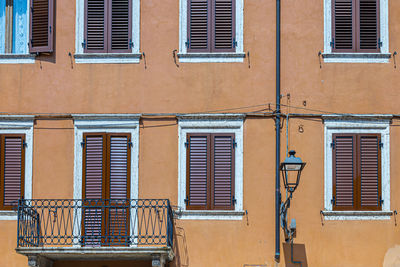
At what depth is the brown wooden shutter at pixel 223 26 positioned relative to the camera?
17578mm

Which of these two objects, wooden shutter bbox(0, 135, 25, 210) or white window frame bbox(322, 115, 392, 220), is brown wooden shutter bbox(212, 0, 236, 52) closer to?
white window frame bbox(322, 115, 392, 220)

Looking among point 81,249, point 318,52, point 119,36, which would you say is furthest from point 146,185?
point 318,52

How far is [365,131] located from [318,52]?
1834 mm

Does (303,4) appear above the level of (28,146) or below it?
above

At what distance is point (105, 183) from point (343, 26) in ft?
18.7

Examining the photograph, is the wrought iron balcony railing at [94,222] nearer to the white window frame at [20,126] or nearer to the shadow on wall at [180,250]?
the shadow on wall at [180,250]

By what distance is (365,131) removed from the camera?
56.9 ft

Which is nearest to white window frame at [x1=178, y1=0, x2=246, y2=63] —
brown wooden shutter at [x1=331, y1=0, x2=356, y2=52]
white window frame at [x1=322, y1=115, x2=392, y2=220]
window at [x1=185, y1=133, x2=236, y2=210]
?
window at [x1=185, y1=133, x2=236, y2=210]

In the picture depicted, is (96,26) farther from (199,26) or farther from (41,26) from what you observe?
(199,26)

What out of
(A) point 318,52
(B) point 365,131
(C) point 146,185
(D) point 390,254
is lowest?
(D) point 390,254

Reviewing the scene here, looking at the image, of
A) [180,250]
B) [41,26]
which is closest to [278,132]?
[180,250]

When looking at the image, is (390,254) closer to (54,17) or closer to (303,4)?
(303,4)

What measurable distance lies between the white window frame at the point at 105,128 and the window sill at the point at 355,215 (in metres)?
3.83

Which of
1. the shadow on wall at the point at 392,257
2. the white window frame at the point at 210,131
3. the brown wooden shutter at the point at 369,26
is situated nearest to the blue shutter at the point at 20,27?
the white window frame at the point at 210,131
